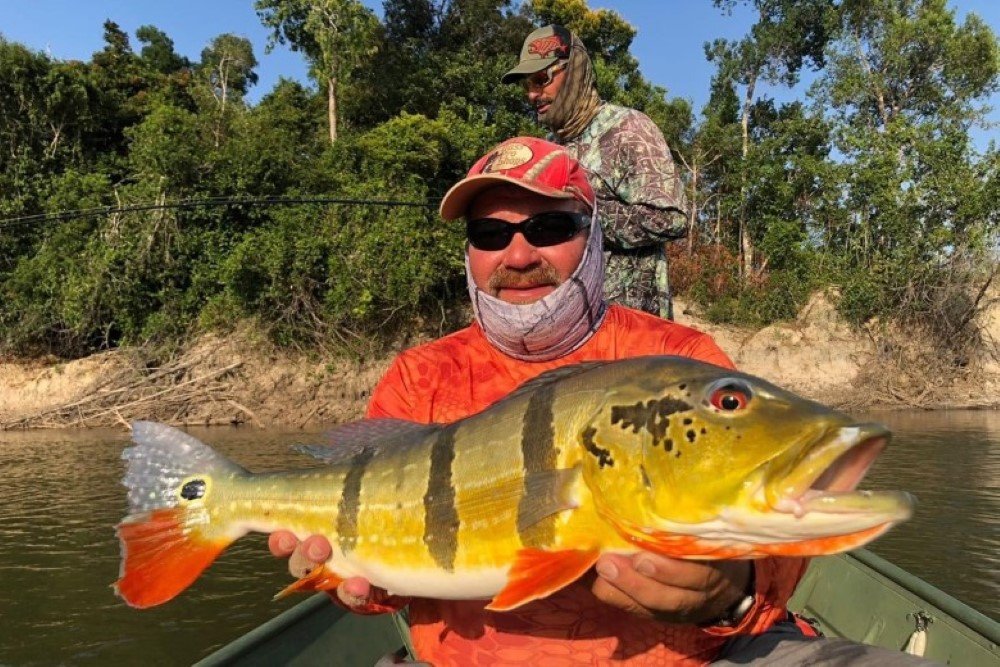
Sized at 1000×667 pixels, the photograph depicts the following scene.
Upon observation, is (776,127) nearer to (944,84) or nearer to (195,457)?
(944,84)

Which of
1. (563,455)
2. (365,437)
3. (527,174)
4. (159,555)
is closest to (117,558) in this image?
(159,555)

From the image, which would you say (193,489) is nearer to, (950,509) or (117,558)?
(117,558)

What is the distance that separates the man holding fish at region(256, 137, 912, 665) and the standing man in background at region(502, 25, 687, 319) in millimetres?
1650

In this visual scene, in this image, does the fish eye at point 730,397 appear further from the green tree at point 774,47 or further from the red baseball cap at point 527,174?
the green tree at point 774,47

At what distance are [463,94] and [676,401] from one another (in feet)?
82.9

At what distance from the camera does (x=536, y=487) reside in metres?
1.69

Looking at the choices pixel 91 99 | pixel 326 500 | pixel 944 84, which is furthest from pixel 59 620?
pixel 944 84

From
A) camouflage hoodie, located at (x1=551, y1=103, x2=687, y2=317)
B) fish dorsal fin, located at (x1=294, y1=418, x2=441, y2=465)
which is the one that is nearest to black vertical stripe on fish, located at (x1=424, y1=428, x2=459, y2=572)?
fish dorsal fin, located at (x1=294, y1=418, x2=441, y2=465)

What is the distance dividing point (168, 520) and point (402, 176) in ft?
63.3

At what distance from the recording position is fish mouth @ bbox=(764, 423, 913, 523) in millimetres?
1300

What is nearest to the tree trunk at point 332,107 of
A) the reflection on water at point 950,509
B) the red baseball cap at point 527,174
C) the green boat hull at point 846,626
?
the reflection on water at point 950,509

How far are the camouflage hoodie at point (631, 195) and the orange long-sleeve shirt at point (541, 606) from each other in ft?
5.60

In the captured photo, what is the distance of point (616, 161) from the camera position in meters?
4.28

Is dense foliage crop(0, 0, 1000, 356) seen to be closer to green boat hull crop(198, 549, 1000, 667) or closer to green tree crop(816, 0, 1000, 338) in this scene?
green tree crop(816, 0, 1000, 338)
